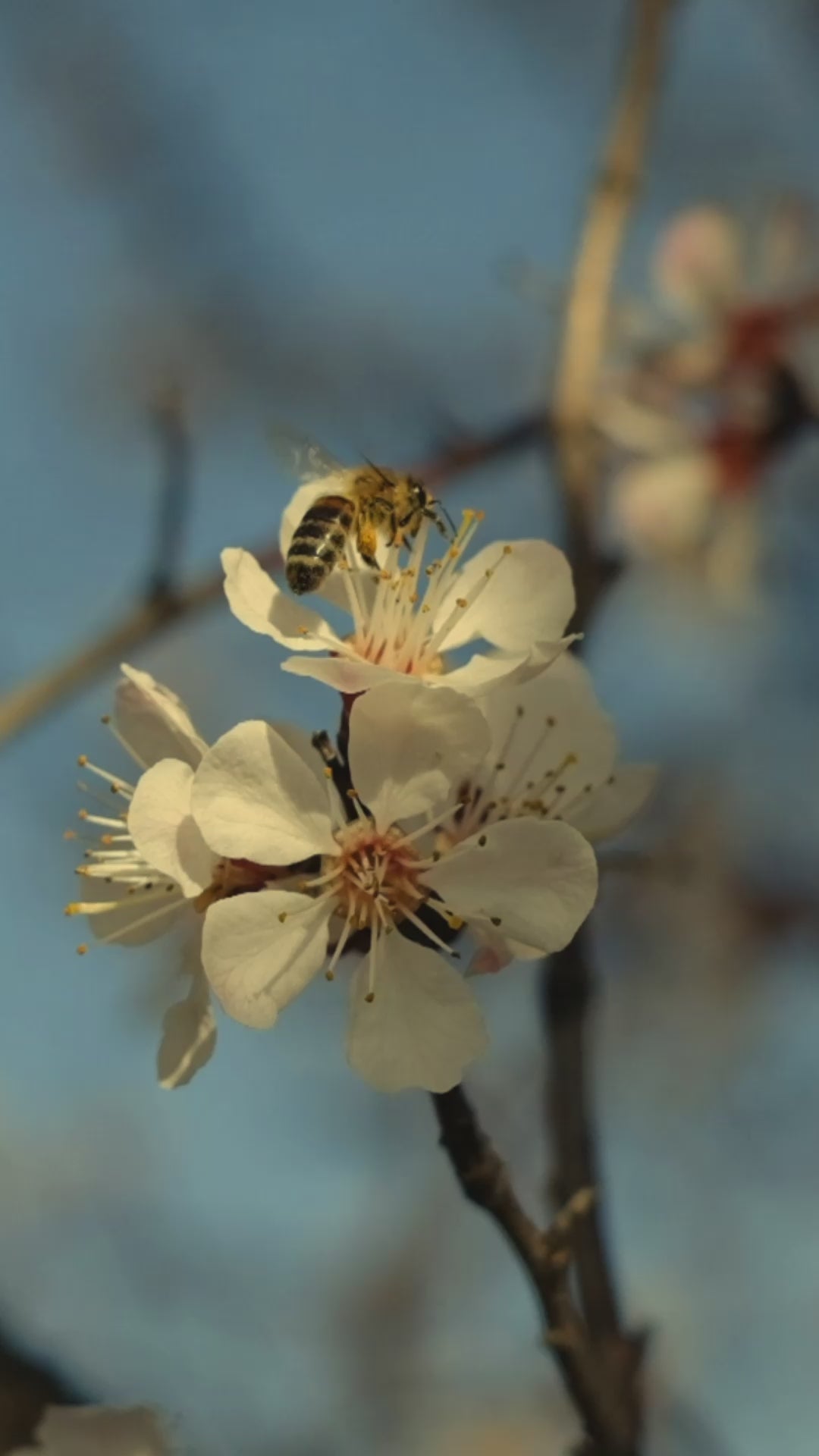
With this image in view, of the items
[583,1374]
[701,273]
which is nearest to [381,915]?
[583,1374]

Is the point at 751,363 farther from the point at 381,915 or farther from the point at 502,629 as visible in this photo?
the point at 381,915

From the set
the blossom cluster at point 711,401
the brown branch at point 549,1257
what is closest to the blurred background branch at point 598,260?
the blossom cluster at point 711,401

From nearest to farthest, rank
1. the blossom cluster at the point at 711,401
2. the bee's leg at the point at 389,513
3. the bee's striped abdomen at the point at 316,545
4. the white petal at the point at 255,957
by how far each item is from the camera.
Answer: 1. the white petal at the point at 255,957
2. the bee's striped abdomen at the point at 316,545
3. the bee's leg at the point at 389,513
4. the blossom cluster at the point at 711,401

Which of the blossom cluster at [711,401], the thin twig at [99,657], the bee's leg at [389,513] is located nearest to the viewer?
the bee's leg at [389,513]

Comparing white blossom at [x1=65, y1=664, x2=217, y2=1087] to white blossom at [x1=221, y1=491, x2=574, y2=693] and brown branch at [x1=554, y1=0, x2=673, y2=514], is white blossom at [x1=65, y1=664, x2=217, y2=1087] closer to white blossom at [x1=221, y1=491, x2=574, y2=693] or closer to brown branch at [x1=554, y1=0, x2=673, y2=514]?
white blossom at [x1=221, y1=491, x2=574, y2=693]

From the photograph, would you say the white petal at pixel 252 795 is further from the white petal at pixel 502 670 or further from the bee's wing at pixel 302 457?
the bee's wing at pixel 302 457

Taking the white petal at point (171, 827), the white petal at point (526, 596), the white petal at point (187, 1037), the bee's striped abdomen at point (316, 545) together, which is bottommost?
the white petal at point (187, 1037)

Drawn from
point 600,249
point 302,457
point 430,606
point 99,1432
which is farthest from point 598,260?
point 99,1432
